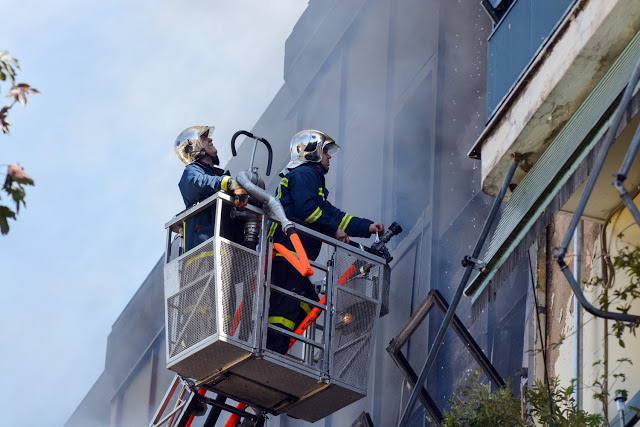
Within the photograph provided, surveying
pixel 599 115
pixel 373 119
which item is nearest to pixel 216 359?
pixel 599 115

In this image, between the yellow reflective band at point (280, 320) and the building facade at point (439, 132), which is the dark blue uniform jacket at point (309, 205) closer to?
the yellow reflective band at point (280, 320)

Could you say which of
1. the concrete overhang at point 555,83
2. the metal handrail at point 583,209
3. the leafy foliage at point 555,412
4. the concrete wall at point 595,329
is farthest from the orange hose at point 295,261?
the metal handrail at point 583,209

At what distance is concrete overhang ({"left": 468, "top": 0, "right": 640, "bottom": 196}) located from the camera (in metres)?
7.38

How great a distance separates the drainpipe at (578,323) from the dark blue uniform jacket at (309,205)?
1.89 metres

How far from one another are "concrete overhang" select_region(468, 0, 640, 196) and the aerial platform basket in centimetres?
130

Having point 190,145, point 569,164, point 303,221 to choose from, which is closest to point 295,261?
point 303,221

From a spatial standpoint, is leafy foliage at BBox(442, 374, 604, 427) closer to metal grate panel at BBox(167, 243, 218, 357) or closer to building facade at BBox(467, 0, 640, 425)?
building facade at BBox(467, 0, 640, 425)

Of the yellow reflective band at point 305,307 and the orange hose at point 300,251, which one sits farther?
the yellow reflective band at point 305,307

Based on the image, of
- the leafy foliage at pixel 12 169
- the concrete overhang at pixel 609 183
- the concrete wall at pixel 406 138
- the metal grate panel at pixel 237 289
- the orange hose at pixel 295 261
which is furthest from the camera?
the concrete wall at pixel 406 138

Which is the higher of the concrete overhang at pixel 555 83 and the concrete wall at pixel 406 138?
the concrete wall at pixel 406 138

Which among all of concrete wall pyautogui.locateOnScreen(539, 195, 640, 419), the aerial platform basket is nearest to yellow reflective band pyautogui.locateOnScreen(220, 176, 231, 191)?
the aerial platform basket

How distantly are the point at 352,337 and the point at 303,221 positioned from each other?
2.91ft

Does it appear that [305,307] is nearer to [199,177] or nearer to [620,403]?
[199,177]

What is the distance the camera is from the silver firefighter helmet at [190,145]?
32.9ft
